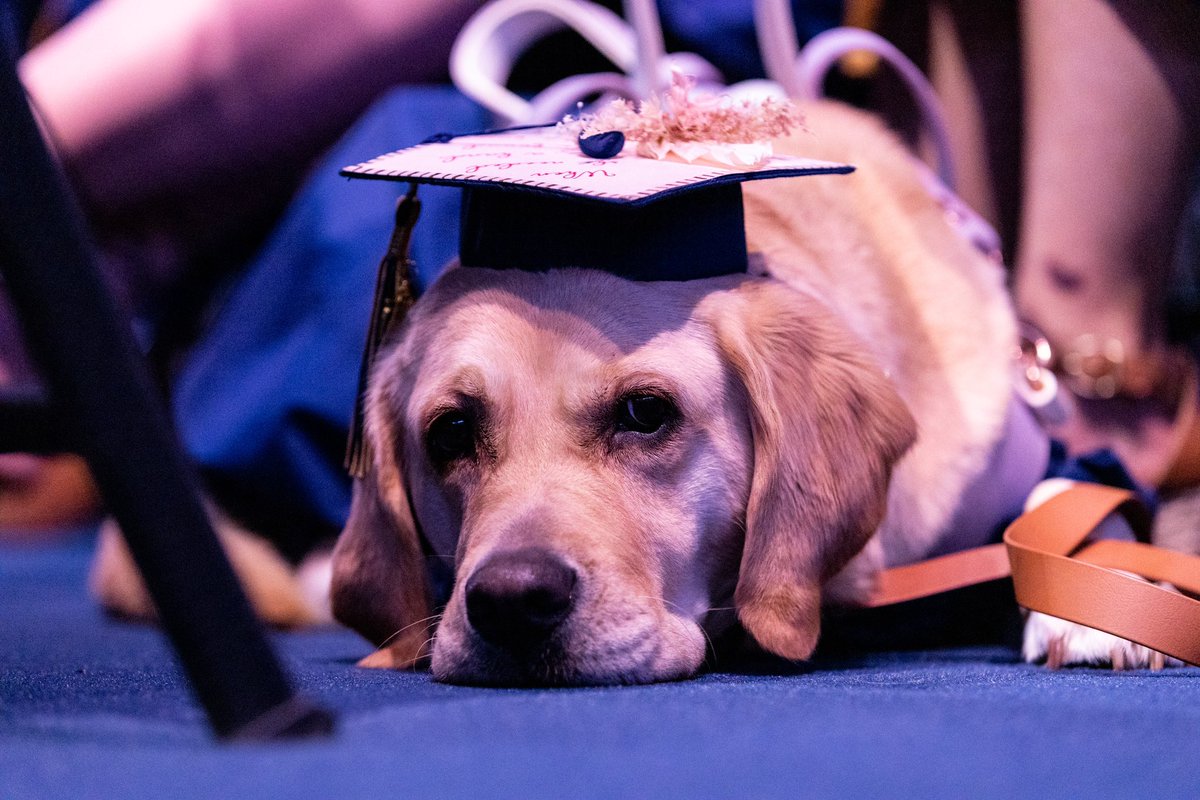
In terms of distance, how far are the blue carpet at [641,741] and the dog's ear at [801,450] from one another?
135 mm

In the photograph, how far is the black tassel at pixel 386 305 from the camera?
176cm

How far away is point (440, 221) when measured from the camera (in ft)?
7.92

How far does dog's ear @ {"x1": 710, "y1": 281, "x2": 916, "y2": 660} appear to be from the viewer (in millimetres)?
1609

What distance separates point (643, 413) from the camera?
Result: 5.28ft

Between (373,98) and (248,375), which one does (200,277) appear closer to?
(373,98)

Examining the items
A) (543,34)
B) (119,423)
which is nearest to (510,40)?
(543,34)

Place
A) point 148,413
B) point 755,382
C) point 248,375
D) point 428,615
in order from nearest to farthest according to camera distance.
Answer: point 148,413
point 755,382
point 428,615
point 248,375

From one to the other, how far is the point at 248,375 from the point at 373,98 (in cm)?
105

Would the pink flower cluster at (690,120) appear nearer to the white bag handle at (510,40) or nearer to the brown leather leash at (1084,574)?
the brown leather leash at (1084,574)

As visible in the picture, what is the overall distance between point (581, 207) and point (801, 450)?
1.49 ft


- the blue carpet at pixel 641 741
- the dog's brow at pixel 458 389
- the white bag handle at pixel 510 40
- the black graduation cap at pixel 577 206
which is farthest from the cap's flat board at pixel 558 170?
the white bag handle at pixel 510 40

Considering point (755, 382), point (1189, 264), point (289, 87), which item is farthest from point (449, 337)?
point (1189, 264)

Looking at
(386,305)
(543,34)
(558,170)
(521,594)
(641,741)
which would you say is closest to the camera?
(641,741)

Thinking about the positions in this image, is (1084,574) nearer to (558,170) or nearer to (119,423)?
(558,170)
